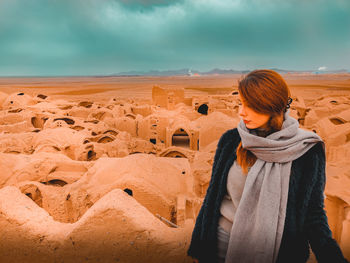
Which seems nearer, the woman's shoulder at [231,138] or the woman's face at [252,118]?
the woman's face at [252,118]

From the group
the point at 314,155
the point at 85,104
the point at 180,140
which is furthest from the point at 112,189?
the point at 85,104

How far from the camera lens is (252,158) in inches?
63.8

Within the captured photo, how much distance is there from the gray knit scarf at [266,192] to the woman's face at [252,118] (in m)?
0.06

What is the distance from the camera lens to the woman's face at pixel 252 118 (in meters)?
1.50

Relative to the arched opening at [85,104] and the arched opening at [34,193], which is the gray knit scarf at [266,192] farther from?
the arched opening at [85,104]

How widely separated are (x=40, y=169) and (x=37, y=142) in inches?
136

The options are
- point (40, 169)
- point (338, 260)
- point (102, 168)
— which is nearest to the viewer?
point (338, 260)

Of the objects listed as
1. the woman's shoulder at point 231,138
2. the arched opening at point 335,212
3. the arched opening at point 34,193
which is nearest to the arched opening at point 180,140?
the arched opening at point 34,193

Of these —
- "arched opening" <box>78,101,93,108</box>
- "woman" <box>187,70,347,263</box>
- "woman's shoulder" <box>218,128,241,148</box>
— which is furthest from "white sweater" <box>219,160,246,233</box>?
"arched opening" <box>78,101,93,108</box>

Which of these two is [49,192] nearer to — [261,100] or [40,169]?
[40,169]

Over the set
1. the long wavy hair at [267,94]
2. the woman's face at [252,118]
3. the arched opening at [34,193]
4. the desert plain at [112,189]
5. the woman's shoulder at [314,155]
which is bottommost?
the arched opening at [34,193]

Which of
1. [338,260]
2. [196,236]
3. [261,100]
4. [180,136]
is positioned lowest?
[180,136]

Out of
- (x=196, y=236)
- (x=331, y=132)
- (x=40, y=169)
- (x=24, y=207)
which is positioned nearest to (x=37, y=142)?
(x=40, y=169)

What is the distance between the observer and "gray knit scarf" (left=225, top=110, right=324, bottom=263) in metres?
1.50
